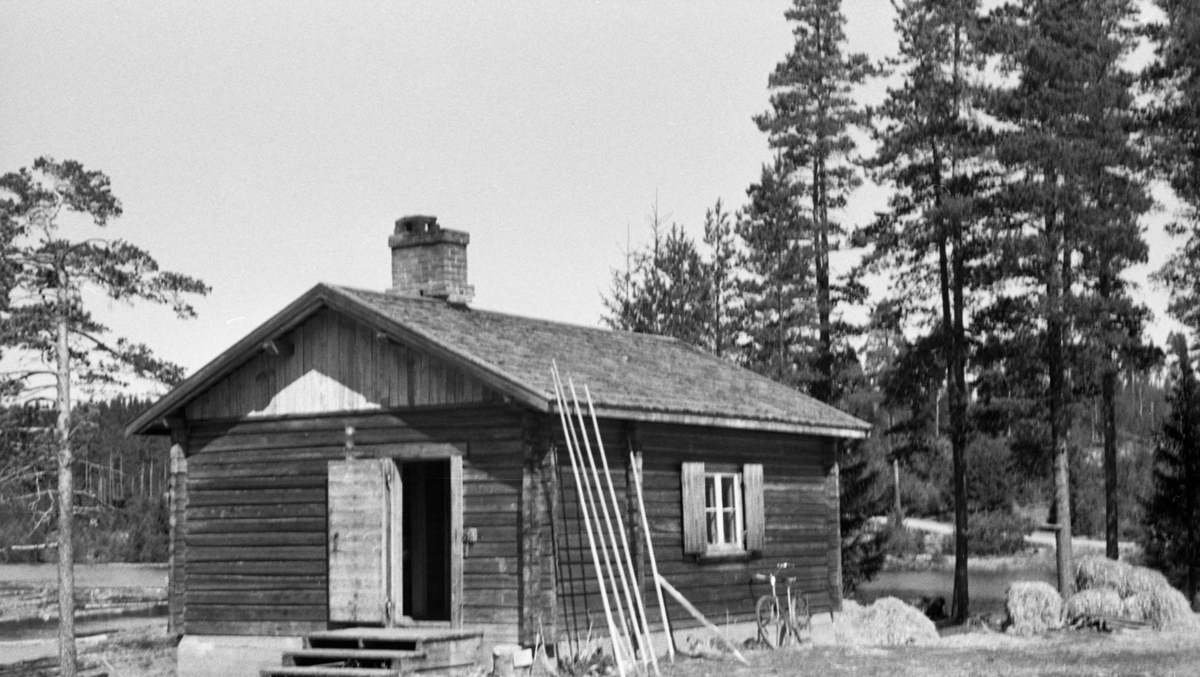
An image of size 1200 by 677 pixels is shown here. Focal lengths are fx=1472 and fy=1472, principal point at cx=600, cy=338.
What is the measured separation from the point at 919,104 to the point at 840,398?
26.5ft

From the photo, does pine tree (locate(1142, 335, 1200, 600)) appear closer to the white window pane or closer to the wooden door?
the white window pane

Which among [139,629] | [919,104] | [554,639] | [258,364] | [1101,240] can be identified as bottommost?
[139,629]

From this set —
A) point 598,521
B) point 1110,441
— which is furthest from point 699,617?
point 1110,441

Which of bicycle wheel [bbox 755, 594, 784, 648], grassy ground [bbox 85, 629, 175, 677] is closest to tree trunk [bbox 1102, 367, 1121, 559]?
bicycle wheel [bbox 755, 594, 784, 648]

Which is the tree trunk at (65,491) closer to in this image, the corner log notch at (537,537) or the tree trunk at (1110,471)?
the corner log notch at (537,537)

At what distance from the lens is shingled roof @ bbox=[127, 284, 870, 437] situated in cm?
1789

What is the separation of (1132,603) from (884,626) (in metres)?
4.29

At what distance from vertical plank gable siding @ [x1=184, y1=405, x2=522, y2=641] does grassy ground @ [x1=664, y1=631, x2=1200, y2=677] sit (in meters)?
2.68

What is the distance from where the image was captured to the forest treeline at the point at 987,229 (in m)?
29.5

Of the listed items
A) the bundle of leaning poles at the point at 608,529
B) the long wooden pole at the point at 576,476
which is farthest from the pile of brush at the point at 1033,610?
the long wooden pole at the point at 576,476

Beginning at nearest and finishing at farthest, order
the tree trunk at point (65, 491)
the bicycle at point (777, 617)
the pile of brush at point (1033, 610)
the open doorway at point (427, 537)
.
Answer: the open doorway at point (427, 537) < the bicycle at point (777, 617) < the pile of brush at point (1033, 610) < the tree trunk at point (65, 491)

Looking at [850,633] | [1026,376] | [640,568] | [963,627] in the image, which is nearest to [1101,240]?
[1026,376]

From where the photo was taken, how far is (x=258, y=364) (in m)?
19.8

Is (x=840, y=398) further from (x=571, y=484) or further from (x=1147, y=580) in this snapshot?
(x=571, y=484)
